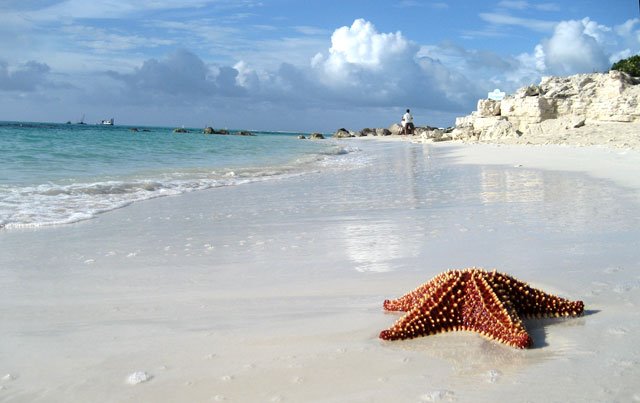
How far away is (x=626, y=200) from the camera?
29.3 feet

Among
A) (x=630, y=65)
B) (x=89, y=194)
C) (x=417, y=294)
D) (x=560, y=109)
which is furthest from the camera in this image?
(x=630, y=65)

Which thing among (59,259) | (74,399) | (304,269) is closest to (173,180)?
(59,259)

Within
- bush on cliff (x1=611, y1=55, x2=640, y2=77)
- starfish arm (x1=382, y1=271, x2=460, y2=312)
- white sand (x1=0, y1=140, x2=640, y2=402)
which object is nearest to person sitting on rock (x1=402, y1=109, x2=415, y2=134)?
bush on cliff (x1=611, y1=55, x2=640, y2=77)

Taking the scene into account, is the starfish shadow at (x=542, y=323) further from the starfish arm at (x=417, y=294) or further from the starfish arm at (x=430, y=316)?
the starfish arm at (x=417, y=294)

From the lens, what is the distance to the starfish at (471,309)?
3.20 metres

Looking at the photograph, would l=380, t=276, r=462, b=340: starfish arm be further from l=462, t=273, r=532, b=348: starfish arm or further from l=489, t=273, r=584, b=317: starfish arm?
l=489, t=273, r=584, b=317: starfish arm

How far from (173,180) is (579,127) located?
2187cm

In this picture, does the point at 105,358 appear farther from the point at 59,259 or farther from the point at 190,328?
the point at 59,259

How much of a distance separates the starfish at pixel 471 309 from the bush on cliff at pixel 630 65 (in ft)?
132

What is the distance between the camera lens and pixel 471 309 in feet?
10.9

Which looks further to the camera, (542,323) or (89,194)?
(89,194)

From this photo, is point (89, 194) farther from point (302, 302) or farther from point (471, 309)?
point (471, 309)

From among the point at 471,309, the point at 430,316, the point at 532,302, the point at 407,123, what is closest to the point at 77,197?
the point at 430,316

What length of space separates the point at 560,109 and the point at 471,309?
102 ft
